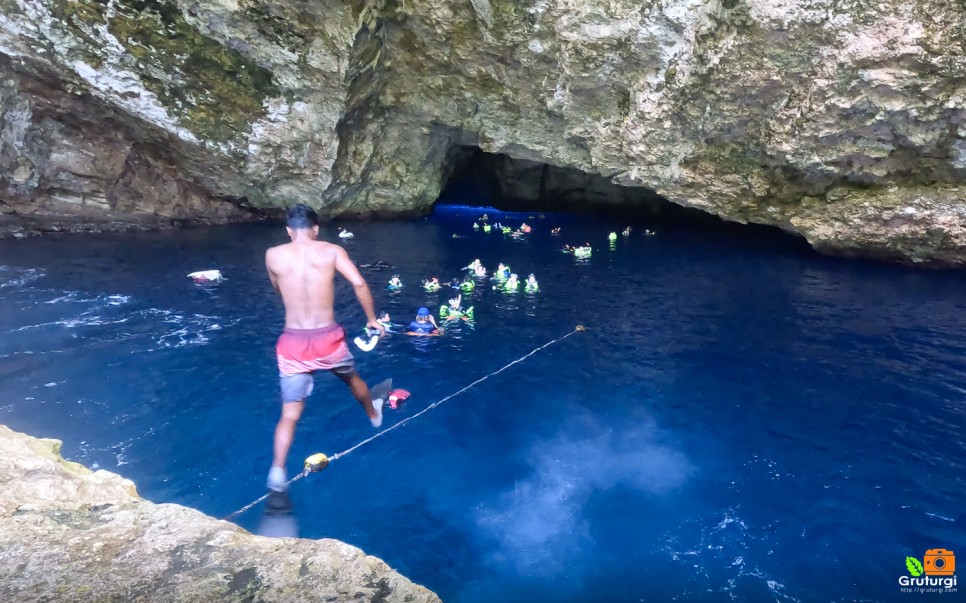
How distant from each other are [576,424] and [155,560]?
6.70 meters

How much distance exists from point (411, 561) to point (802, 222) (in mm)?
18088

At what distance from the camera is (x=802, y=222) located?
64.0 ft

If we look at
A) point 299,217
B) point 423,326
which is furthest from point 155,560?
point 423,326

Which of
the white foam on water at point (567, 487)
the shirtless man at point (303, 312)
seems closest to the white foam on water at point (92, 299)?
the shirtless man at point (303, 312)

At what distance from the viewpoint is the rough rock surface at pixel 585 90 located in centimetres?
1465

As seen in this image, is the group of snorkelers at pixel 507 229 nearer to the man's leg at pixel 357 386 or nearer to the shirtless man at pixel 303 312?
the man's leg at pixel 357 386

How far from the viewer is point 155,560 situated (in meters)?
3.42

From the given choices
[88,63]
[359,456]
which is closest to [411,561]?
[359,456]

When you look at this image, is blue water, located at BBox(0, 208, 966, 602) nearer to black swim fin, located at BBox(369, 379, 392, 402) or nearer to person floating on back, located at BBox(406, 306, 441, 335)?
person floating on back, located at BBox(406, 306, 441, 335)

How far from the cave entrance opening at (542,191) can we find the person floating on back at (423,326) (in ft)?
61.6

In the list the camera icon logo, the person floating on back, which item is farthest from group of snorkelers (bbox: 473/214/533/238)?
the camera icon logo

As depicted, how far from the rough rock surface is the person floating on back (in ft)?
30.4

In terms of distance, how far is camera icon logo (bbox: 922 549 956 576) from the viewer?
20.4ft

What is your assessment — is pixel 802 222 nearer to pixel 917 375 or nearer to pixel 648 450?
pixel 917 375
